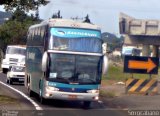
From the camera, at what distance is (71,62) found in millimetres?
23234

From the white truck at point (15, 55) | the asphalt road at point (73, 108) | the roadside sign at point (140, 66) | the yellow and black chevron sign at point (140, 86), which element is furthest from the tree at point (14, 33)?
the asphalt road at point (73, 108)

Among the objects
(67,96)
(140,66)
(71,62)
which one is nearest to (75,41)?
(71,62)

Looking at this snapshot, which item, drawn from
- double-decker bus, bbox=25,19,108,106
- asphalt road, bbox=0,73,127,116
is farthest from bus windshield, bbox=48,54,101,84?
asphalt road, bbox=0,73,127,116

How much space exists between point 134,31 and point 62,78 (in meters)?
75.2

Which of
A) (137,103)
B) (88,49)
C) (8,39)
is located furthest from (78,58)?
(8,39)

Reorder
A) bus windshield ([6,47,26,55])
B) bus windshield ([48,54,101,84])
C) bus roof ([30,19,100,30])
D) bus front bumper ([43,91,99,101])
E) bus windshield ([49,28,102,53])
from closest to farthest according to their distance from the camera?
bus front bumper ([43,91,99,101])
bus windshield ([48,54,101,84])
bus windshield ([49,28,102,53])
bus roof ([30,19,100,30])
bus windshield ([6,47,26,55])

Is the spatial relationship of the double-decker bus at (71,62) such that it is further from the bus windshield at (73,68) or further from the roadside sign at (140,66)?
the roadside sign at (140,66)

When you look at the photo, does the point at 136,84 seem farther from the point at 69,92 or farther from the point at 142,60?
the point at 69,92

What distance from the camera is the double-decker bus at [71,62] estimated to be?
2311 centimetres

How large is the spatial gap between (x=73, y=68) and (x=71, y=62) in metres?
0.26

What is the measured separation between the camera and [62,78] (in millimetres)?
23156

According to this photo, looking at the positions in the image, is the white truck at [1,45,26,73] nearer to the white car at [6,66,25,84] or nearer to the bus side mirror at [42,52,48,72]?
the white car at [6,66,25,84]

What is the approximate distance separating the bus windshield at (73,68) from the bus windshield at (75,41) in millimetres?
332

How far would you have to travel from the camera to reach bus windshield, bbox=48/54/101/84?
23172 mm
